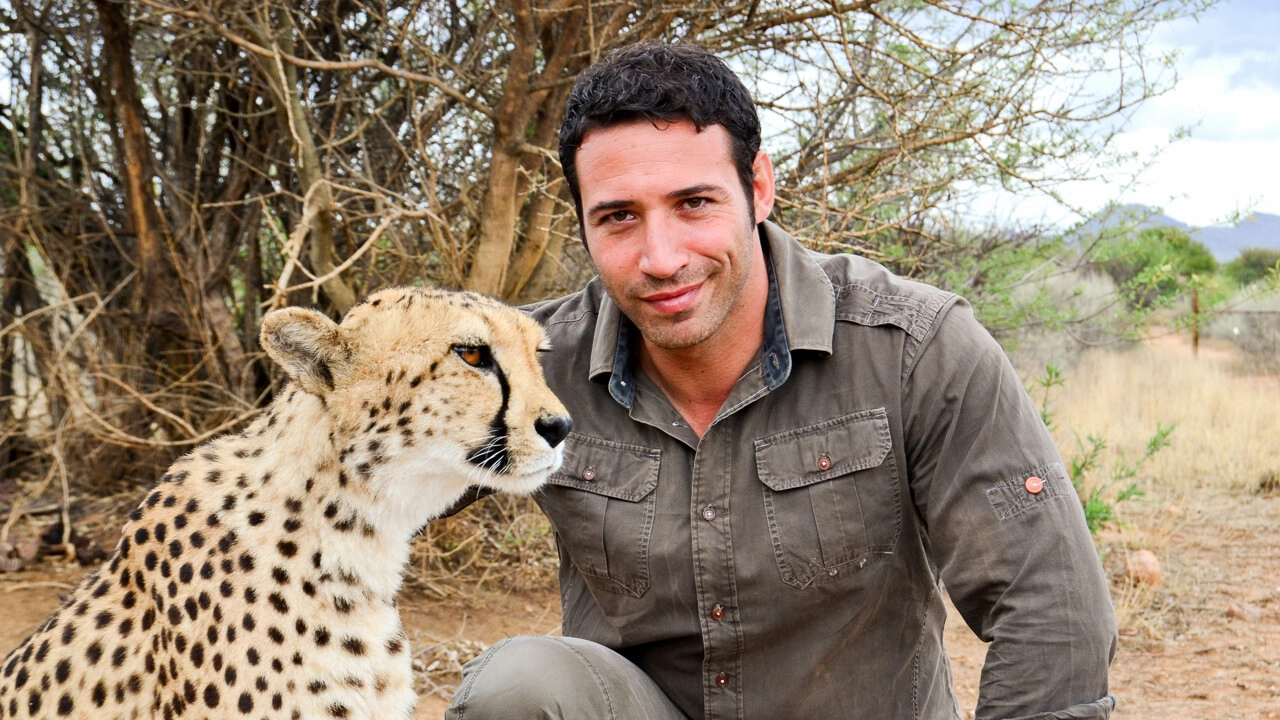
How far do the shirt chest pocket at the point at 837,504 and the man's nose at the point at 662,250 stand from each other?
399 mm

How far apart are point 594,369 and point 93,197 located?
11.3 feet

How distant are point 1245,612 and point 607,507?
3.16 m

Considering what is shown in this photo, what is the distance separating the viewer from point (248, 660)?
1.76 m

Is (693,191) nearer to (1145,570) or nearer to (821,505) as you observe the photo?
(821,505)

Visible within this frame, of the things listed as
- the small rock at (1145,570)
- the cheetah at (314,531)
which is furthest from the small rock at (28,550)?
the small rock at (1145,570)

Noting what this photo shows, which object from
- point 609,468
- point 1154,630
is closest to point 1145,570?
point 1154,630

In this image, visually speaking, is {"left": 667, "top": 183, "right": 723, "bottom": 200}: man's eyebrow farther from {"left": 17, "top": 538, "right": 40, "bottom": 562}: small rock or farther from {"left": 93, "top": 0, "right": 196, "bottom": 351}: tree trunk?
{"left": 17, "top": 538, "right": 40, "bottom": 562}: small rock

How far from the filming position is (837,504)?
6.50 ft

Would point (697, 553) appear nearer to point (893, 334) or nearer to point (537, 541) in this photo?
point (893, 334)

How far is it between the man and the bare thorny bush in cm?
171

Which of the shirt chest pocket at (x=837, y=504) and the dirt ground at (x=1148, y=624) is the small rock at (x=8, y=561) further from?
the shirt chest pocket at (x=837, y=504)

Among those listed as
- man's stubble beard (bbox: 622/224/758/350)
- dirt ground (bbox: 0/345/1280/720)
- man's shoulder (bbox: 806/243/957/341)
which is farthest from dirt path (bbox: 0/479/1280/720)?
man's shoulder (bbox: 806/243/957/341)

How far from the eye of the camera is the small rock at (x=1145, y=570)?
14.6ft

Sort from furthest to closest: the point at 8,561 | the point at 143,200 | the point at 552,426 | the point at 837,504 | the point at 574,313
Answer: the point at 143,200
the point at 8,561
the point at 574,313
the point at 837,504
the point at 552,426
